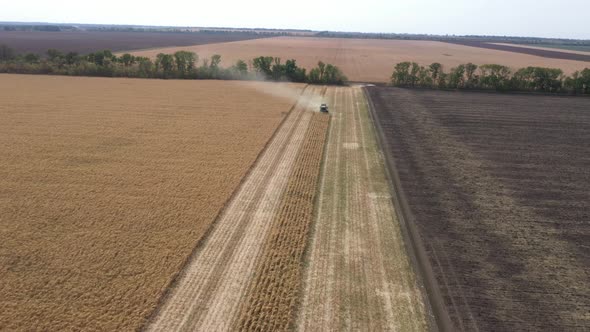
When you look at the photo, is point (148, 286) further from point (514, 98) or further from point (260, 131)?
point (514, 98)

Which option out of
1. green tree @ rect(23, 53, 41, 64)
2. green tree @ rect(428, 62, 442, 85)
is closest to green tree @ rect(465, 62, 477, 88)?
green tree @ rect(428, 62, 442, 85)

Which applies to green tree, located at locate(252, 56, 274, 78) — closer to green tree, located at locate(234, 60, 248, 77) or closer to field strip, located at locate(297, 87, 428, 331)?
green tree, located at locate(234, 60, 248, 77)

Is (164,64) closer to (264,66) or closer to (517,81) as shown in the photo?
(264,66)

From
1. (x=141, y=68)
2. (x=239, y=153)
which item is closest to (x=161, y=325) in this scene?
(x=239, y=153)

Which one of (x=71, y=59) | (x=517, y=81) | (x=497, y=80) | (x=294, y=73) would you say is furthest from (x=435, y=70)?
(x=71, y=59)

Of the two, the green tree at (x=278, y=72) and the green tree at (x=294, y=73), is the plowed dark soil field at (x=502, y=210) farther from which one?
the green tree at (x=278, y=72)

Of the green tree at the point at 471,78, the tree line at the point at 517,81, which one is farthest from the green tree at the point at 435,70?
the green tree at the point at 471,78

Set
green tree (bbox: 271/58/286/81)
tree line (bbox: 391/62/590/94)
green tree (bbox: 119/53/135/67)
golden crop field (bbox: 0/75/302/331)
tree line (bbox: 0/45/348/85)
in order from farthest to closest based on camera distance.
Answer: green tree (bbox: 119/53/135/67)
green tree (bbox: 271/58/286/81)
tree line (bbox: 0/45/348/85)
tree line (bbox: 391/62/590/94)
golden crop field (bbox: 0/75/302/331)
